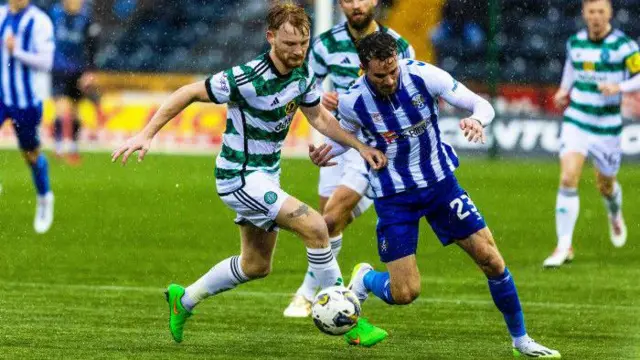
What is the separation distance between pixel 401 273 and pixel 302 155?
14.3 m

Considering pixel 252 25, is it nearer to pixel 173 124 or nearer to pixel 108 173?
pixel 173 124

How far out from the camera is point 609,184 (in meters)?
12.1

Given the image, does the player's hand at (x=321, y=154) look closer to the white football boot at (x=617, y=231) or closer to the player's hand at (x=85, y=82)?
the white football boot at (x=617, y=231)

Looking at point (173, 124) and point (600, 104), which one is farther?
point (173, 124)

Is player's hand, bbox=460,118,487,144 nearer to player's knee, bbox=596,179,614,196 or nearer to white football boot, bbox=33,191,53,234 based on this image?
player's knee, bbox=596,179,614,196

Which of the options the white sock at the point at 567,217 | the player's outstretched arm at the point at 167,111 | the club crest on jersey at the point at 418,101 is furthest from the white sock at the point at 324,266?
the white sock at the point at 567,217

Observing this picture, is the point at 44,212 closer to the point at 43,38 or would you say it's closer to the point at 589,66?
the point at 43,38

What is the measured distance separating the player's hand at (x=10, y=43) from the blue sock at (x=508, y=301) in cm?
771

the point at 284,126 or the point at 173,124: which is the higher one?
the point at 284,126

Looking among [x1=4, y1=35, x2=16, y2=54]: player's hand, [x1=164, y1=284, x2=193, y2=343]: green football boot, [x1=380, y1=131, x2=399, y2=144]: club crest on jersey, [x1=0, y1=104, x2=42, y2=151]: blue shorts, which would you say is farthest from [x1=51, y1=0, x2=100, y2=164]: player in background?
[x1=380, y1=131, x2=399, y2=144]: club crest on jersey

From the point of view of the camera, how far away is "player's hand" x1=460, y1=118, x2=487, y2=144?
21.9 feet

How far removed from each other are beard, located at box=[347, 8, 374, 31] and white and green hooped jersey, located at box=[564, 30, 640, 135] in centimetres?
316

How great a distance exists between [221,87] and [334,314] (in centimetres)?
127

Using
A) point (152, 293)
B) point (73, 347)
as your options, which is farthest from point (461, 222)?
point (152, 293)
